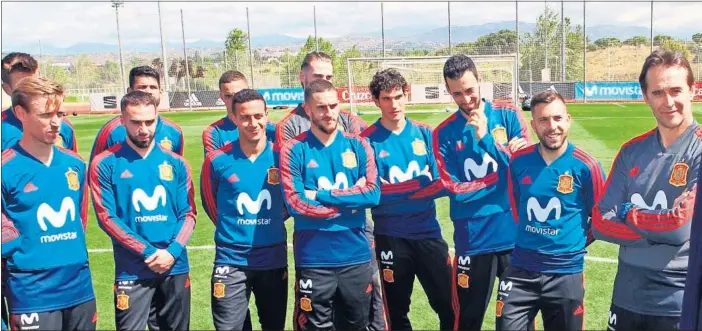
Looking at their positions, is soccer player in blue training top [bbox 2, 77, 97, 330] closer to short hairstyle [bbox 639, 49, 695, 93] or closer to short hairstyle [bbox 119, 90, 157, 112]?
short hairstyle [bbox 119, 90, 157, 112]

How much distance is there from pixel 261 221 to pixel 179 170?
0.71 meters

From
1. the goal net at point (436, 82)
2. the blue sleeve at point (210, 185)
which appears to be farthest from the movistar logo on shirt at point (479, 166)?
the goal net at point (436, 82)

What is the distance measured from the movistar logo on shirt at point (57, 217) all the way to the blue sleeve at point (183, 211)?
67 cm

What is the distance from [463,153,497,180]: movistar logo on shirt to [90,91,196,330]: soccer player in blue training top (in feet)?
6.87

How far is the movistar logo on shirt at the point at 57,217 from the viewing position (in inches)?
155

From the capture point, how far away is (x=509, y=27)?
42.9m

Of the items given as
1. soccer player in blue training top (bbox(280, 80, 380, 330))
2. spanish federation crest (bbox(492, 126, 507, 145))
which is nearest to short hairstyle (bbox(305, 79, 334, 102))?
soccer player in blue training top (bbox(280, 80, 380, 330))

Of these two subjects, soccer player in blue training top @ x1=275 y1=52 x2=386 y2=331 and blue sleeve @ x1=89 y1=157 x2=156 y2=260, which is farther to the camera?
soccer player in blue training top @ x1=275 y1=52 x2=386 y2=331

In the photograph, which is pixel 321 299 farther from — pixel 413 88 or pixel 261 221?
pixel 413 88

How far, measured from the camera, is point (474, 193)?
14.7 feet

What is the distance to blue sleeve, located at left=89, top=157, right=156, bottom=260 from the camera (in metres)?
4.18

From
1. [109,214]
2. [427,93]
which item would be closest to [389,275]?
[109,214]

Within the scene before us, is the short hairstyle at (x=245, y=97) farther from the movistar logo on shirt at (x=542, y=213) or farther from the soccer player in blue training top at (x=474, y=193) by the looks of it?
the movistar logo on shirt at (x=542, y=213)

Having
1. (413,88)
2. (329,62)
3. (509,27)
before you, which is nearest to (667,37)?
(509,27)
